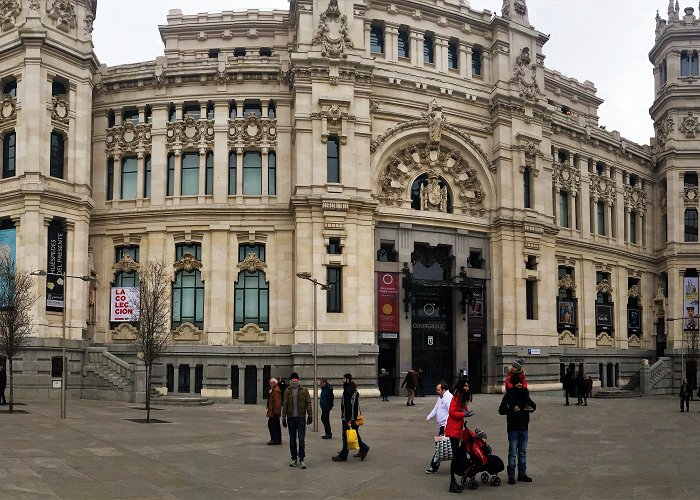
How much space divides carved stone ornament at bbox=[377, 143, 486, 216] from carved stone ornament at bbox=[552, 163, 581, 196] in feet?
33.1

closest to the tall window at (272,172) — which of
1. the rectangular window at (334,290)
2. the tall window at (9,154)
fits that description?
the rectangular window at (334,290)

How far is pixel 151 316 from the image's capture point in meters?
38.8

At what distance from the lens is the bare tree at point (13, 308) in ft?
118

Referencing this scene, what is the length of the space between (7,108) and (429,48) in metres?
27.6

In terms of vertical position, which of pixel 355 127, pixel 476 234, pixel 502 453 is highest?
pixel 355 127

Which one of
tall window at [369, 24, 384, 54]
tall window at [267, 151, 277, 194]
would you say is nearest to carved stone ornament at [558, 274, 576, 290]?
tall window at [369, 24, 384, 54]

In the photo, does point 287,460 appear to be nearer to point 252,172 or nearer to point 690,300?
point 252,172

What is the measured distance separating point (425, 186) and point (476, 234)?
195 inches

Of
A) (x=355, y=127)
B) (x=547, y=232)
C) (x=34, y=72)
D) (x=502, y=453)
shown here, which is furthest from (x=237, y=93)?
(x=502, y=453)

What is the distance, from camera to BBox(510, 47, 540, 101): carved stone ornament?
Result: 56.4 m

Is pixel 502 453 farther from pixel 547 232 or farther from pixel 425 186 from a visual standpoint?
pixel 547 232

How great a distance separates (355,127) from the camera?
4972cm

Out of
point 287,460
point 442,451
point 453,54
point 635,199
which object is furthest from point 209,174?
point 635,199

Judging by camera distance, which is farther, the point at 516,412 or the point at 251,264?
the point at 251,264
